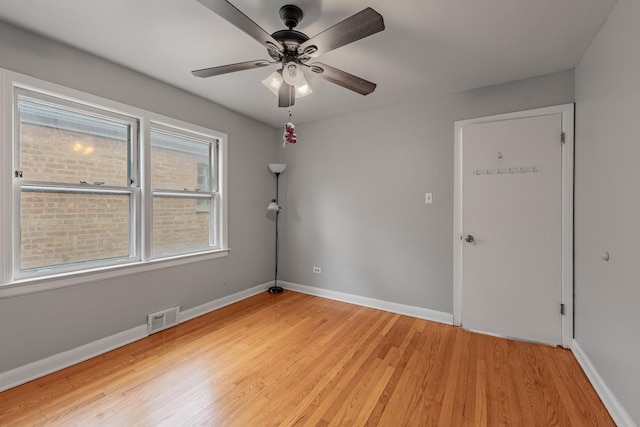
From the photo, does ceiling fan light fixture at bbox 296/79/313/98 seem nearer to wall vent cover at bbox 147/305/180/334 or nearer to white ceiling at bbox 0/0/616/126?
white ceiling at bbox 0/0/616/126

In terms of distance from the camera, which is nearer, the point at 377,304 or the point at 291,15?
the point at 291,15

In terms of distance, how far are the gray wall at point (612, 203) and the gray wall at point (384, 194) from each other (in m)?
0.62

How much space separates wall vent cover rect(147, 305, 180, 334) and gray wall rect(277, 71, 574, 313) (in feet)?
5.28

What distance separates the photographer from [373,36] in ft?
6.10

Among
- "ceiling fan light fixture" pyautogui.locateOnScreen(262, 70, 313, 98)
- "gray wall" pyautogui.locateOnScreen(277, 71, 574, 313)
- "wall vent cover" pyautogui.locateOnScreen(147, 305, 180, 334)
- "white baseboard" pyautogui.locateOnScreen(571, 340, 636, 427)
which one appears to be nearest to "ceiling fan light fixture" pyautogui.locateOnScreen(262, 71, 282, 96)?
"ceiling fan light fixture" pyautogui.locateOnScreen(262, 70, 313, 98)

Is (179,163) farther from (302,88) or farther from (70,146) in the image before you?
(302,88)

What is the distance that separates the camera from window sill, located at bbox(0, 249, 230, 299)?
6.01ft

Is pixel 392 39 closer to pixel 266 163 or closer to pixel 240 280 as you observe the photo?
pixel 266 163

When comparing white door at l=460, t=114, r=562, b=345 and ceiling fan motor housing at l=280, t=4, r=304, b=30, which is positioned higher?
ceiling fan motor housing at l=280, t=4, r=304, b=30

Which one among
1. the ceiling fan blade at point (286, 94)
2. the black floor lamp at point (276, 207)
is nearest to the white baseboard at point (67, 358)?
the black floor lamp at point (276, 207)

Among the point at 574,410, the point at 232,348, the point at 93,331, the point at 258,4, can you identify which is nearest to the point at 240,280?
the point at 232,348

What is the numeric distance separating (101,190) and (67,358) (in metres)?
1.32

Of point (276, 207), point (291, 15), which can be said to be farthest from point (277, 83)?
point (276, 207)

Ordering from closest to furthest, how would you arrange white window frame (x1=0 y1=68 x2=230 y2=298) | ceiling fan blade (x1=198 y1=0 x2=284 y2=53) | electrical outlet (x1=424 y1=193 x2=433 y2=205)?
1. ceiling fan blade (x1=198 y1=0 x2=284 y2=53)
2. white window frame (x1=0 y1=68 x2=230 y2=298)
3. electrical outlet (x1=424 y1=193 x2=433 y2=205)
